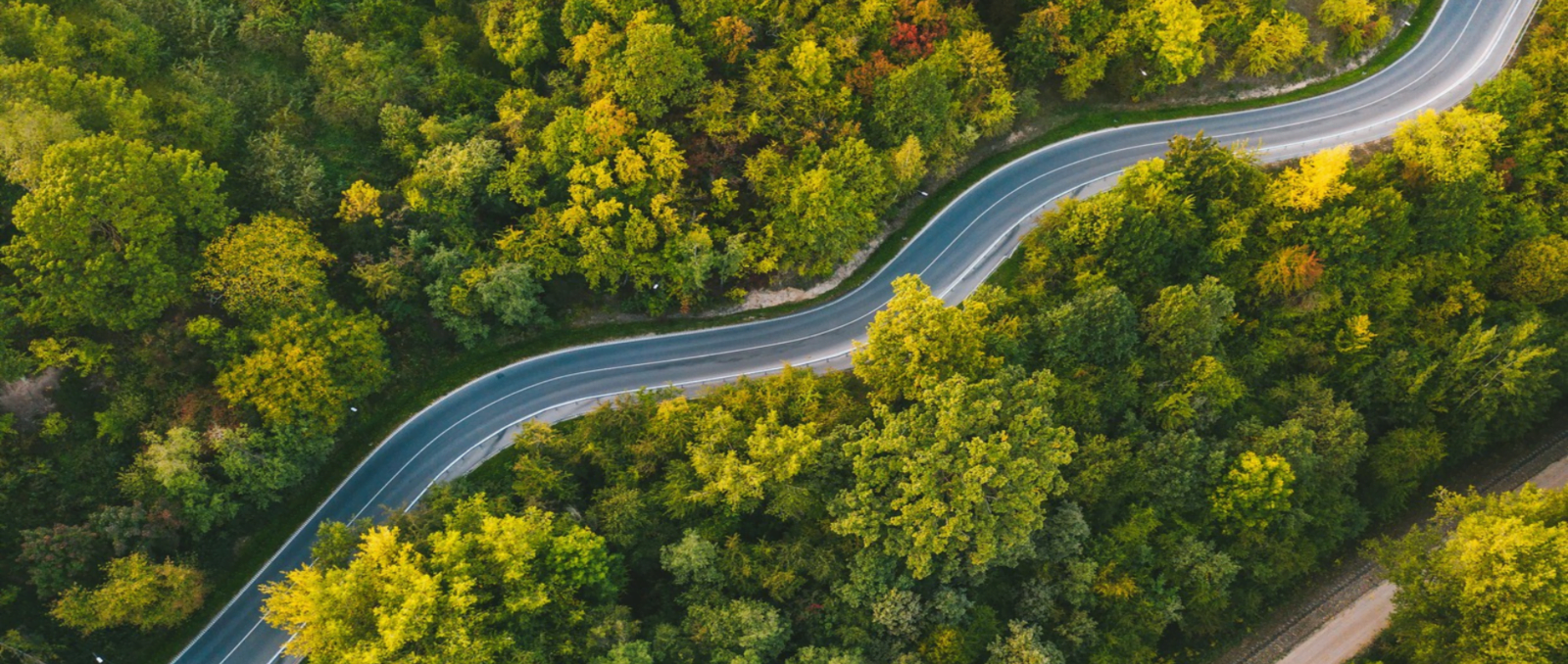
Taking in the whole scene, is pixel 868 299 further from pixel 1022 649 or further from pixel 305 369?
pixel 305 369

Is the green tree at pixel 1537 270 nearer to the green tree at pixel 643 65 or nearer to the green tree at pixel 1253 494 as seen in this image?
the green tree at pixel 1253 494

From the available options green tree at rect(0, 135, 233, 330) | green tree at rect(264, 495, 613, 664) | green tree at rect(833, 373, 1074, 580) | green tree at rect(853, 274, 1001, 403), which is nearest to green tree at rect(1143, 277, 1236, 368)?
green tree at rect(833, 373, 1074, 580)

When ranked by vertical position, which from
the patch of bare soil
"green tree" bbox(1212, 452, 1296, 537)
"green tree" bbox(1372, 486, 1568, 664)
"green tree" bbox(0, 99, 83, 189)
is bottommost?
"green tree" bbox(1372, 486, 1568, 664)

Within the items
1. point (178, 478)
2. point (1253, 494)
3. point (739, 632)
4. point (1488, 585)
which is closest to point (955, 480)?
point (739, 632)

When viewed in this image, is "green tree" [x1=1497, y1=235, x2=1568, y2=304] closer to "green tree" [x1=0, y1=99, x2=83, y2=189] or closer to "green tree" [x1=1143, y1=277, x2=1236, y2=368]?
"green tree" [x1=1143, y1=277, x2=1236, y2=368]

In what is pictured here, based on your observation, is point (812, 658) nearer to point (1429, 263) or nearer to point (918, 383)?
point (918, 383)

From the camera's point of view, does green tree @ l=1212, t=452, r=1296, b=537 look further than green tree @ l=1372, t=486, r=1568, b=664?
Yes
